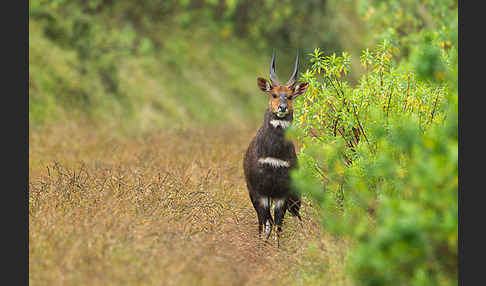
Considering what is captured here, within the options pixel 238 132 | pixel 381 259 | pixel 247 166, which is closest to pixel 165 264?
pixel 381 259

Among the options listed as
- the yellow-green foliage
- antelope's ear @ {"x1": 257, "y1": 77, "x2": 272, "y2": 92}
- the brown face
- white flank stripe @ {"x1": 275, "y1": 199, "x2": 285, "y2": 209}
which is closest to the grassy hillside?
antelope's ear @ {"x1": 257, "y1": 77, "x2": 272, "y2": 92}

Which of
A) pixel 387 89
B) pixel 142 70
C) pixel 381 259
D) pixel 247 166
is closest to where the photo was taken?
pixel 381 259

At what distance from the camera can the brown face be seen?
8.93 metres

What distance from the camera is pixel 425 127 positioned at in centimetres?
781

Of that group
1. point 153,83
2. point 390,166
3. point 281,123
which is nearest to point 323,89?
point 281,123

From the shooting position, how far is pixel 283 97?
901cm

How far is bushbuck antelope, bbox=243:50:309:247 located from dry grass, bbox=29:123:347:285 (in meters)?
0.36

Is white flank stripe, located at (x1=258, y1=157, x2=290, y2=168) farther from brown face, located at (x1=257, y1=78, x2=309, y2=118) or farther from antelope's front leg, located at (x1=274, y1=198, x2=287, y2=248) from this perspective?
brown face, located at (x1=257, y1=78, x2=309, y2=118)

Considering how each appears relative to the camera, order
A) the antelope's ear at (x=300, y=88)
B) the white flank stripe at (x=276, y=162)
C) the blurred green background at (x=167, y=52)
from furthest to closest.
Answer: the blurred green background at (x=167, y=52) < the antelope's ear at (x=300, y=88) < the white flank stripe at (x=276, y=162)

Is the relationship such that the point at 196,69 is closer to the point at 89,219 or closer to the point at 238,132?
the point at 238,132

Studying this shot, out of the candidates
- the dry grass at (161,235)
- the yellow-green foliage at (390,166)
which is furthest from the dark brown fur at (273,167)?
the dry grass at (161,235)

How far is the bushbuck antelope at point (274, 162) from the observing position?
894 cm

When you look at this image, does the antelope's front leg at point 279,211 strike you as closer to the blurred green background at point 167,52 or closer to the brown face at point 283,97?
the brown face at point 283,97

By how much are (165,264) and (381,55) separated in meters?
4.65
